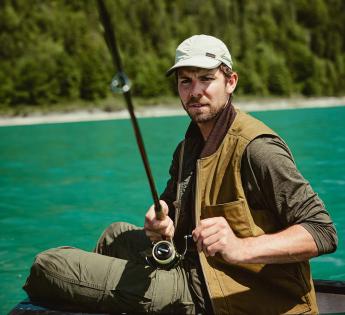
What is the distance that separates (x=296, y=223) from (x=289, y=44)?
109862 millimetres

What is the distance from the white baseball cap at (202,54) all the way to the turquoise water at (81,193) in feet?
15.5

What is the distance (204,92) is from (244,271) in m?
1.13

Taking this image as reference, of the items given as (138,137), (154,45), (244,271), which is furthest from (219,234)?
(154,45)

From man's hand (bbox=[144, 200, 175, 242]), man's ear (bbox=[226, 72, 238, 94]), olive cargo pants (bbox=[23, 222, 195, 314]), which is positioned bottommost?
olive cargo pants (bbox=[23, 222, 195, 314])

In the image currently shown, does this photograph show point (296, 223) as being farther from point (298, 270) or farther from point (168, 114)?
point (168, 114)

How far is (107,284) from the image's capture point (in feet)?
11.0

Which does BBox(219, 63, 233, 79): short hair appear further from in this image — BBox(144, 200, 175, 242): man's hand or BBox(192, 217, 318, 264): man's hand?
BBox(192, 217, 318, 264): man's hand

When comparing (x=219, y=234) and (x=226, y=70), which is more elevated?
(x=226, y=70)

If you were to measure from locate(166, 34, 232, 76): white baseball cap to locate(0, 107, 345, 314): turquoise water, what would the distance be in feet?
15.5

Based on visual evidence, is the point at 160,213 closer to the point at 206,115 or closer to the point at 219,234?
the point at 219,234

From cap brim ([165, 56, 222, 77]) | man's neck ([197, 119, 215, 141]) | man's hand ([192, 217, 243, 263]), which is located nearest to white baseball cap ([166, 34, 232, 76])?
cap brim ([165, 56, 222, 77])

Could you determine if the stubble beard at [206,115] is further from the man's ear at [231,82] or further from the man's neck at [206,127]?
the man's ear at [231,82]

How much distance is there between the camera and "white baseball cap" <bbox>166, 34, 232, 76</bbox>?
329cm

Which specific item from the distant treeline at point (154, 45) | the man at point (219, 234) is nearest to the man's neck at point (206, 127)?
the man at point (219, 234)
